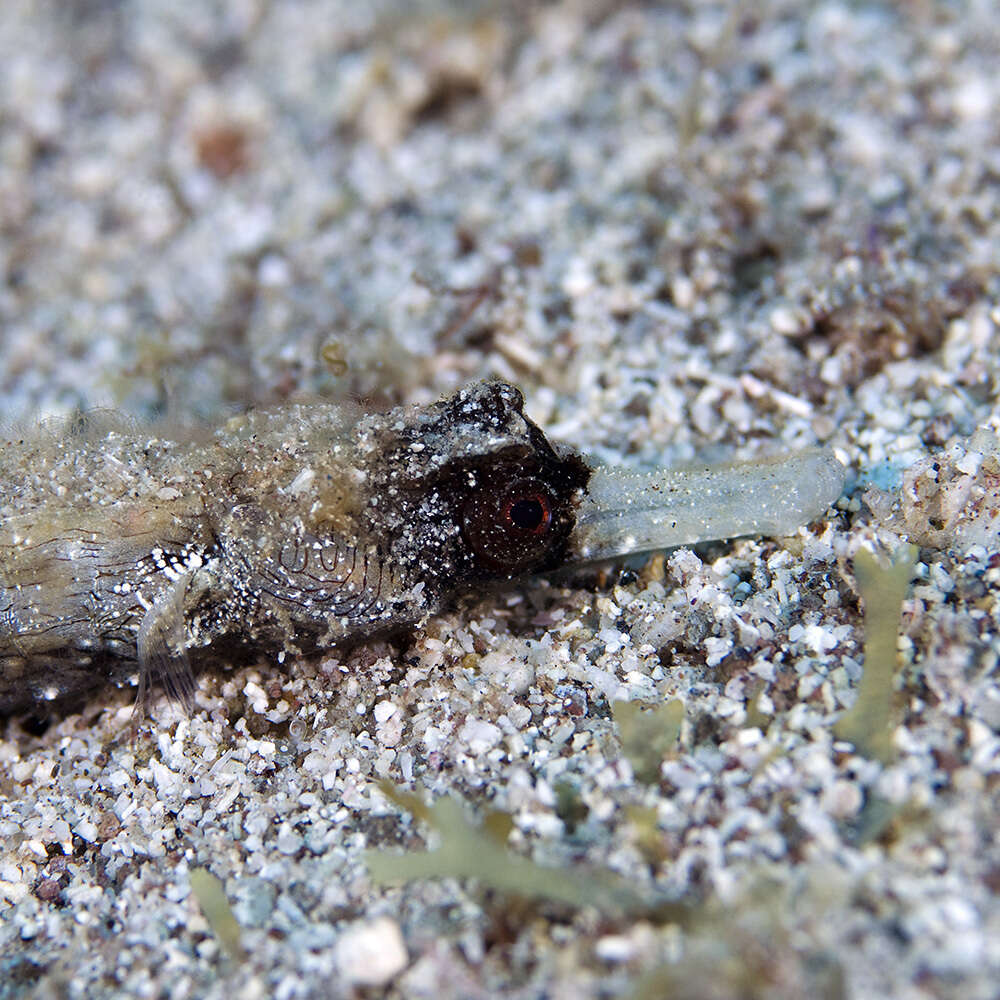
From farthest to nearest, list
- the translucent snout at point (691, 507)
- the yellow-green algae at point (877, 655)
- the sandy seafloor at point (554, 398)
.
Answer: the translucent snout at point (691, 507) < the yellow-green algae at point (877, 655) < the sandy seafloor at point (554, 398)

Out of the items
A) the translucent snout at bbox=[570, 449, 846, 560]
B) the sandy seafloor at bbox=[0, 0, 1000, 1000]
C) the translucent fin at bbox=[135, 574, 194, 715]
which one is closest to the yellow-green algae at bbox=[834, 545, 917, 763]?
the sandy seafloor at bbox=[0, 0, 1000, 1000]

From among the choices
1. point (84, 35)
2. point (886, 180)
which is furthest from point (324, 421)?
point (84, 35)

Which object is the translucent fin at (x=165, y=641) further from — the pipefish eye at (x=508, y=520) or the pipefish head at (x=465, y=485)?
the pipefish eye at (x=508, y=520)

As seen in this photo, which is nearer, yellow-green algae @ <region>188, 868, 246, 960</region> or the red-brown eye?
yellow-green algae @ <region>188, 868, 246, 960</region>

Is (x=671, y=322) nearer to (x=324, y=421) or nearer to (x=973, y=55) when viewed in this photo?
(x=324, y=421)

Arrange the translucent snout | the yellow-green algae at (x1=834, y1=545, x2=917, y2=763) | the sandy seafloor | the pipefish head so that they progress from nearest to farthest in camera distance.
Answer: the sandy seafloor < the yellow-green algae at (x1=834, y1=545, x2=917, y2=763) < the pipefish head < the translucent snout

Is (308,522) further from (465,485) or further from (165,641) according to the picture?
(165,641)

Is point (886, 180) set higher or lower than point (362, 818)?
higher

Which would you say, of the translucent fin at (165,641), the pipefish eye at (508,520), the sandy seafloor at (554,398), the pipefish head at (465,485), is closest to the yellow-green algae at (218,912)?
the sandy seafloor at (554,398)

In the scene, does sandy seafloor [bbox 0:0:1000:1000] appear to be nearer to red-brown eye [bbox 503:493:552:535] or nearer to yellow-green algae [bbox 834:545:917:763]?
yellow-green algae [bbox 834:545:917:763]
